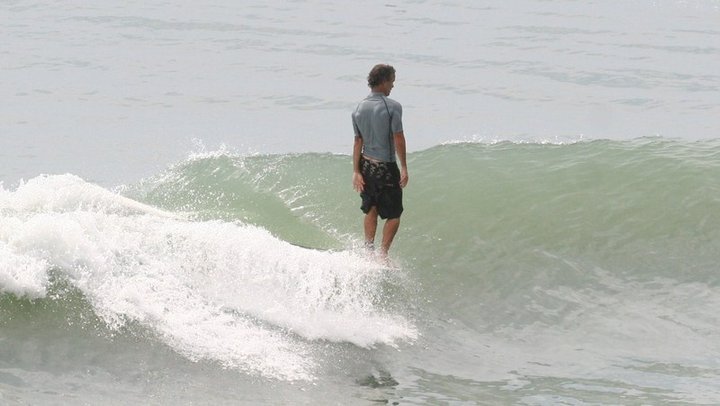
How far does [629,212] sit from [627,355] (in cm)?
363

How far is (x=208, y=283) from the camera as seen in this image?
879 centimetres

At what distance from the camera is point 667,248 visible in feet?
36.7

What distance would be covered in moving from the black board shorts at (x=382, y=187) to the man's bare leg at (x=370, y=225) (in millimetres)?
78

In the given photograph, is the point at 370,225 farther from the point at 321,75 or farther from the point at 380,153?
the point at 321,75

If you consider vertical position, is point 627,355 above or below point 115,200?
below

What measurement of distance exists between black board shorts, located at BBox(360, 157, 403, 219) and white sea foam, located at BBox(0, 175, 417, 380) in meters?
0.63

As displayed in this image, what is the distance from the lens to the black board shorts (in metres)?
10.0

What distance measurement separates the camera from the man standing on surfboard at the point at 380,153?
9789 millimetres

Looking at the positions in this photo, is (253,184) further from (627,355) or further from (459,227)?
(627,355)

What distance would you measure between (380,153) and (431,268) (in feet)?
4.23

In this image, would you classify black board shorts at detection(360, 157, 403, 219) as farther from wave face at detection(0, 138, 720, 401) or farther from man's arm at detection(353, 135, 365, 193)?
wave face at detection(0, 138, 720, 401)

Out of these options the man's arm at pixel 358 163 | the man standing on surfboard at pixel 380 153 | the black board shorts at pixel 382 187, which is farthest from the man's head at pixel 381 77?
the black board shorts at pixel 382 187

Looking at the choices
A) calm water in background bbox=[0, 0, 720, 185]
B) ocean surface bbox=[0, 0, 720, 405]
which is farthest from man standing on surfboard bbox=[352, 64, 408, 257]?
calm water in background bbox=[0, 0, 720, 185]

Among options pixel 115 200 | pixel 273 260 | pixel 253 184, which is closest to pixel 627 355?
pixel 273 260
